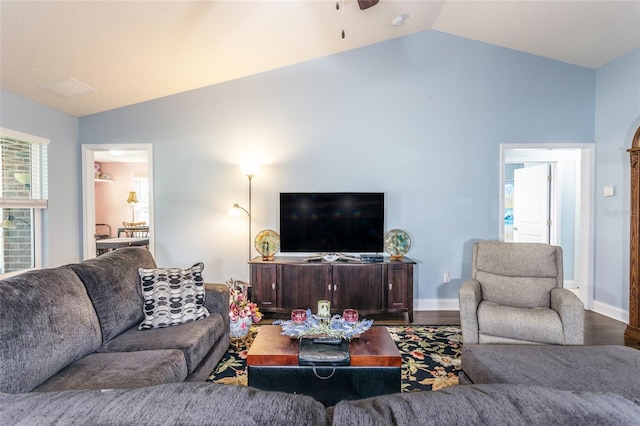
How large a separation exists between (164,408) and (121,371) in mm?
1285

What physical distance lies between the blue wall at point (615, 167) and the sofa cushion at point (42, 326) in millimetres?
4933

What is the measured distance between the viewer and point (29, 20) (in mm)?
2305

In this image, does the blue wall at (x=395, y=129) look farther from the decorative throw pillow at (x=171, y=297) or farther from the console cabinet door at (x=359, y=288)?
the decorative throw pillow at (x=171, y=297)

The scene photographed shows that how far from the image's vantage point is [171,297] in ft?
7.56

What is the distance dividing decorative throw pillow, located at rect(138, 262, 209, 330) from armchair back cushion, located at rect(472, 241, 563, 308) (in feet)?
7.95

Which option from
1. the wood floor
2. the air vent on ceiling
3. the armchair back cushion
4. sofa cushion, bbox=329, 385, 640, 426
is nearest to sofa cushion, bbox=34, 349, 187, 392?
sofa cushion, bbox=329, 385, 640, 426

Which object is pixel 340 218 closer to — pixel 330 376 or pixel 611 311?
pixel 330 376

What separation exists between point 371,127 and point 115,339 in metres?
3.32

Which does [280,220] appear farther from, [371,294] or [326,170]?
[371,294]

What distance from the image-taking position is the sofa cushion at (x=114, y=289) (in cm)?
199

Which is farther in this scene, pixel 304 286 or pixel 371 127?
pixel 371 127

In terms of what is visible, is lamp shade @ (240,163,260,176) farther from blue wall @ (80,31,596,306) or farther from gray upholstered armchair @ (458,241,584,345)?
gray upholstered armchair @ (458,241,584,345)

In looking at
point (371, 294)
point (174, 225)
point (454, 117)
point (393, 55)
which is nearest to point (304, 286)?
point (371, 294)

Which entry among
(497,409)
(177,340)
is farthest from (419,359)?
(497,409)
